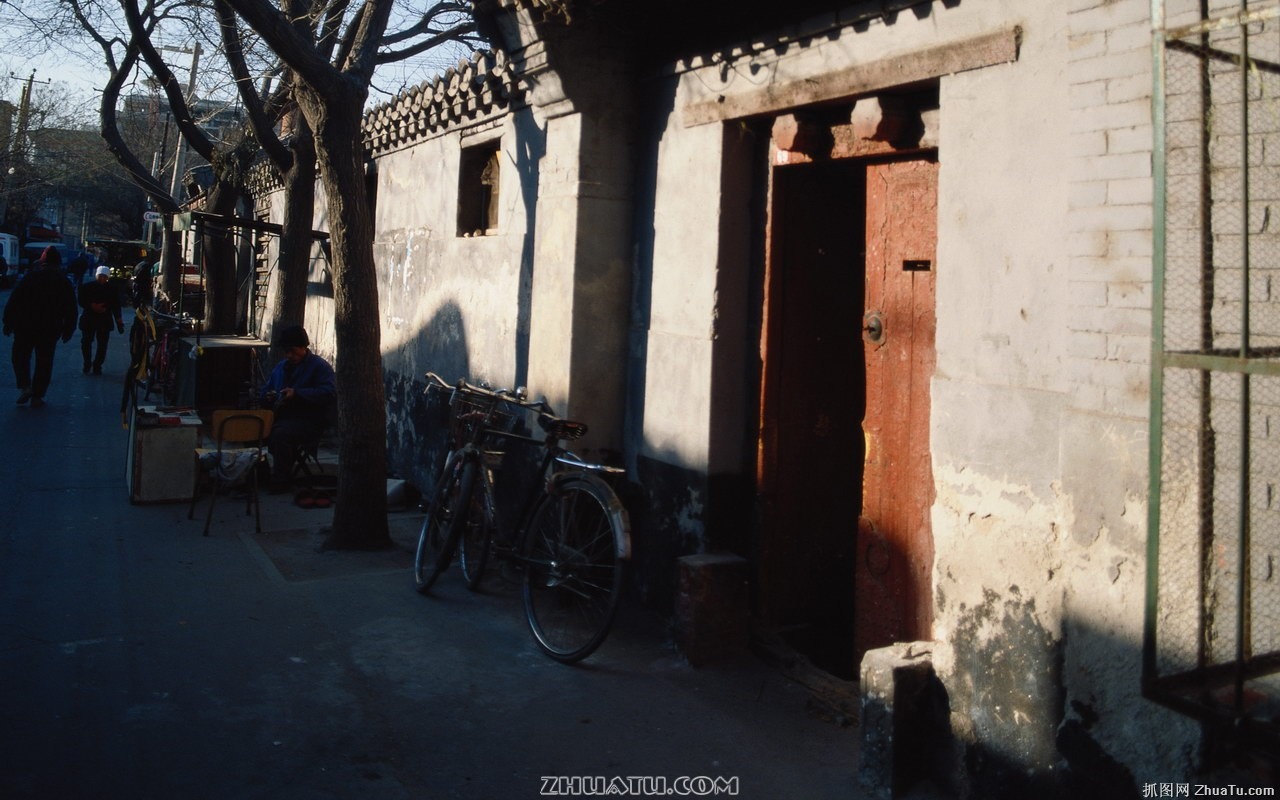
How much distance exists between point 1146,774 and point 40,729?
4.04 m

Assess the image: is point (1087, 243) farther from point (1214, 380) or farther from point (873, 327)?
point (873, 327)

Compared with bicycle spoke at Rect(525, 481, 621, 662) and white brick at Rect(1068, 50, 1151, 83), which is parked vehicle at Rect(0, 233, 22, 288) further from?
white brick at Rect(1068, 50, 1151, 83)

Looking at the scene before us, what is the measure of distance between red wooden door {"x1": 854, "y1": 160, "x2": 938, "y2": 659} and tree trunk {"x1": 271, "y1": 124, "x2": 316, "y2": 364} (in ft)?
→ 27.5

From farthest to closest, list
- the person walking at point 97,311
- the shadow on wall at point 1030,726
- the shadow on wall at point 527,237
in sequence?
the person walking at point 97,311 → the shadow on wall at point 527,237 → the shadow on wall at point 1030,726

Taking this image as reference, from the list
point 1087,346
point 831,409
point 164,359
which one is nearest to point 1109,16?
point 1087,346

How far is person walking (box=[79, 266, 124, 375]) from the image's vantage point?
1533 cm

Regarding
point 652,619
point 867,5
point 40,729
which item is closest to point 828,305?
point 867,5

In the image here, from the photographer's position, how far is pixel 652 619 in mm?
5691

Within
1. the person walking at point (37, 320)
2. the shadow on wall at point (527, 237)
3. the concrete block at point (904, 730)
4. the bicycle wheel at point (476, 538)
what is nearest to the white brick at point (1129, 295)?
the concrete block at point (904, 730)

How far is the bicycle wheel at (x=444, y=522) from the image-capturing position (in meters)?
6.19

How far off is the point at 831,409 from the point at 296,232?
8.24 m

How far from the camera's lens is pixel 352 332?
279 inches

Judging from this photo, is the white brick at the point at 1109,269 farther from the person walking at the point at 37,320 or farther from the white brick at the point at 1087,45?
the person walking at the point at 37,320

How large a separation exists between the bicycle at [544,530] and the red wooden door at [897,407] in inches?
44.4
